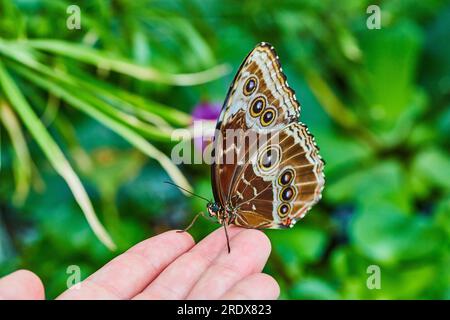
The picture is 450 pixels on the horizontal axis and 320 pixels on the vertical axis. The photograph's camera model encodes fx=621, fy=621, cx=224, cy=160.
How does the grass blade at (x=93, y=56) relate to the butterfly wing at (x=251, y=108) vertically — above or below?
above

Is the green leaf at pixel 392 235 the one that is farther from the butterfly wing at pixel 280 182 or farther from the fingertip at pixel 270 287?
the fingertip at pixel 270 287

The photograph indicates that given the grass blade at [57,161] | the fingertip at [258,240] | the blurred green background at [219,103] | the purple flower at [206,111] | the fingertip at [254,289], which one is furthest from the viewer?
the purple flower at [206,111]

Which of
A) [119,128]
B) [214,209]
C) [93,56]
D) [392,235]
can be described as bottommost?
[392,235]

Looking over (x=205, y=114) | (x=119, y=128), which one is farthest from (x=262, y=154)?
(x=205, y=114)

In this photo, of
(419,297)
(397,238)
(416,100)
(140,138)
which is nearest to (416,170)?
(416,100)

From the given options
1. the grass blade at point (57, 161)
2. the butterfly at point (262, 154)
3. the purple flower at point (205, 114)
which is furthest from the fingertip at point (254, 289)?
the purple flower at point (205, 114)

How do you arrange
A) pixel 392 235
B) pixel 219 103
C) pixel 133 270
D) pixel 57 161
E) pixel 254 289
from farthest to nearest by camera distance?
pixel 219 103, pixel 392 235, pixel 57 161, pixel 133 270, pixel 254 289

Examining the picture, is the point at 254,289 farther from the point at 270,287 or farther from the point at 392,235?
the point at 392,235

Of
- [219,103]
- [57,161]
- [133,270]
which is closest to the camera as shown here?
[133,270]
